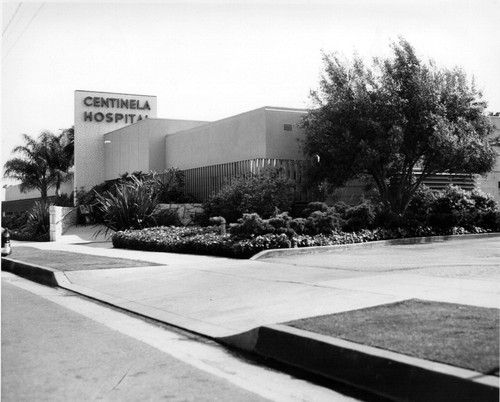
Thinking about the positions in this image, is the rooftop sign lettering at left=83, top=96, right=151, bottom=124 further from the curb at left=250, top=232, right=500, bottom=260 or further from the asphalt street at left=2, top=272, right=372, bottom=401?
the asphalt street at left=2, top=272, right=372, bottom=401

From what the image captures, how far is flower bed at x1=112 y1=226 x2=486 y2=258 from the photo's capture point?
15414 millimetres

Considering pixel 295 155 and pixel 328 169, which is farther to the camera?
pixel 295 155

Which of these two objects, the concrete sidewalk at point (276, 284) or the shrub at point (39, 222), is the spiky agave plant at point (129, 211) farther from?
the shrub at point (39, 222)

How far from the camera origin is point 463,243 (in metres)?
17.1

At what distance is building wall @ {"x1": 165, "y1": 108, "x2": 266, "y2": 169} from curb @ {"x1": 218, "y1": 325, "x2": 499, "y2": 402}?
55.2 feet

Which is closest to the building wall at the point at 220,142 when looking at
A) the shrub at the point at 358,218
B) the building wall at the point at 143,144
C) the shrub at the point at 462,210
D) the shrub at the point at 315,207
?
the building wall at the point at 143,144

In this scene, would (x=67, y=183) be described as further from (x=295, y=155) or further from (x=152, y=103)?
(x=295, y=155)

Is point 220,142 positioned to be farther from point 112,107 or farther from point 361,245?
point 112,107

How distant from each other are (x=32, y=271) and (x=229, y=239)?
482 centimetres

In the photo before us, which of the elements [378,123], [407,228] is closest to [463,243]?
[407,228]

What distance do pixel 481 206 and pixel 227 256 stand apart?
10.2m

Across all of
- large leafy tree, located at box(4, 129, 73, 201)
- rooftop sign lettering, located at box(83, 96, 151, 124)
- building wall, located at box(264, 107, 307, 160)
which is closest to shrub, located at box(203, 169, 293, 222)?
building wall, located at box(264, 107, 307, 160)

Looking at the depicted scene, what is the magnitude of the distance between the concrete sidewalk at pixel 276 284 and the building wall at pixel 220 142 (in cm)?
814

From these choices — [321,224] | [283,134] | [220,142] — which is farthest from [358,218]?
[220,142]
